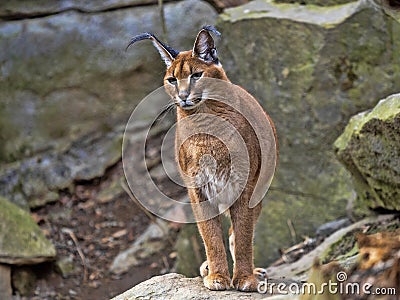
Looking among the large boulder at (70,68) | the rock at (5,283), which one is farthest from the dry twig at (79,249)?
the large boulder at (70,68)

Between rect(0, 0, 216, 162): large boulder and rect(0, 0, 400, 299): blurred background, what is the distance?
0.02 m

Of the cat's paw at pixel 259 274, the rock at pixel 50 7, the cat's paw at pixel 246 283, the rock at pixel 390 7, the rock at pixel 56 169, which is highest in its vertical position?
the rock at pixel 50 7

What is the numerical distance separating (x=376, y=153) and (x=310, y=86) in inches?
82.3

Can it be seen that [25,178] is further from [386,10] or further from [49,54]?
[386,10]

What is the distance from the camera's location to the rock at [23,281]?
757 cm

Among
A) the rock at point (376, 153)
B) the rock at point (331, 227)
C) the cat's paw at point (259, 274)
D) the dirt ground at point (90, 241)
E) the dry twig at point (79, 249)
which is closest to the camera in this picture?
the rock at point (376, 153)

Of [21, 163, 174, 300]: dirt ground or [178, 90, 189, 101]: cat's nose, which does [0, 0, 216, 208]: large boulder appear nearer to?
[21, 163, 174, 300]: dirt ground

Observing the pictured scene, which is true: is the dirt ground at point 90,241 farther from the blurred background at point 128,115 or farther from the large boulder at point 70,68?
the large boulder at point 70,68

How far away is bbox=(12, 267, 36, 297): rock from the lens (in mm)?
7566

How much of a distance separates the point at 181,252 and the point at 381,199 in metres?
2.84

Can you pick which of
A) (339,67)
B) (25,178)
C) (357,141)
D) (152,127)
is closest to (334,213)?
(339,67)

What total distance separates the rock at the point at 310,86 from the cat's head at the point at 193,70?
2.47 metres

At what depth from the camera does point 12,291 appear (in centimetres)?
748

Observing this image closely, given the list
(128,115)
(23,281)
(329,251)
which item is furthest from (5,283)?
(329,251)
